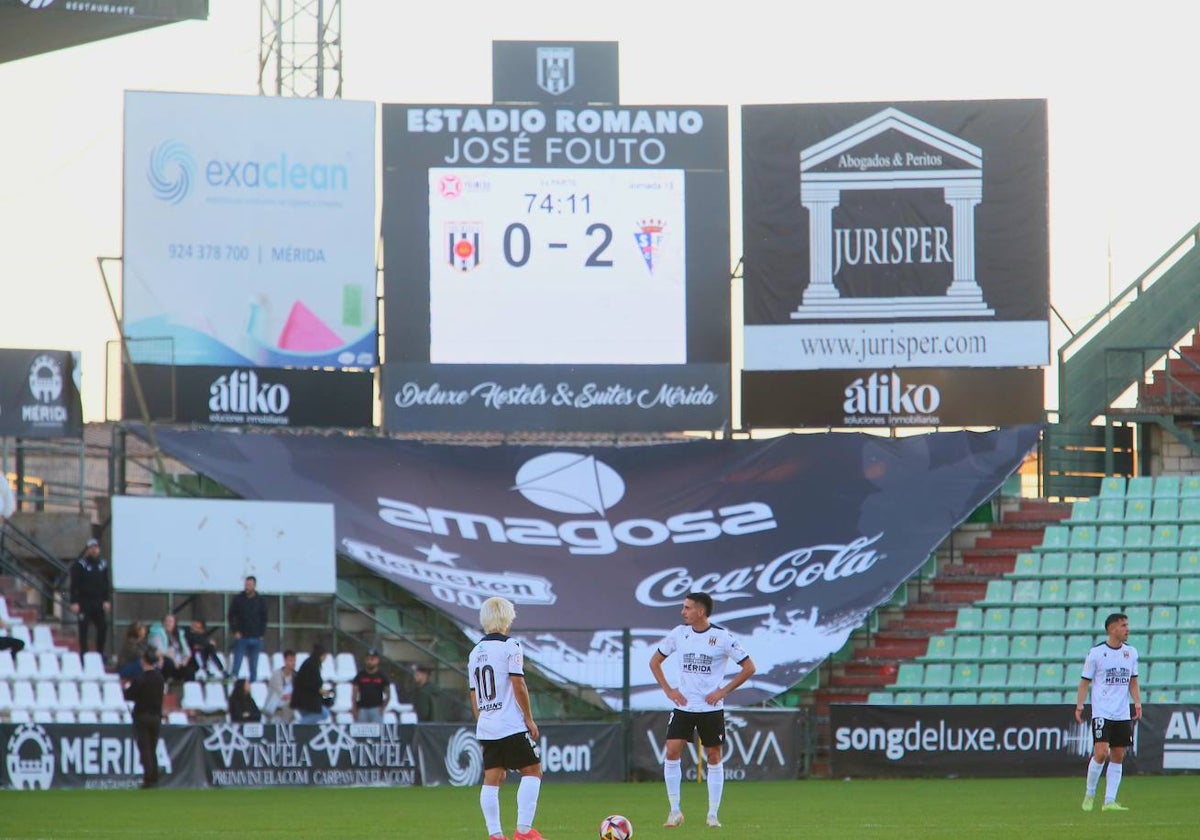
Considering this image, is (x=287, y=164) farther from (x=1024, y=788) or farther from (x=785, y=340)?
(x=1024, y=788)

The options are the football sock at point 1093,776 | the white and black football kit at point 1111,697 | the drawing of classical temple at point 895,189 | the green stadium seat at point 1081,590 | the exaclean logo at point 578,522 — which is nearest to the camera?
the football sock at point 1093,776

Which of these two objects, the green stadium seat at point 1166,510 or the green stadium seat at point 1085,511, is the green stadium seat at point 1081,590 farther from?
the green stadium seat at point 1166,510

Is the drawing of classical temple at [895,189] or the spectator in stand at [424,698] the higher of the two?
the drawing of classical temple at [895,189]

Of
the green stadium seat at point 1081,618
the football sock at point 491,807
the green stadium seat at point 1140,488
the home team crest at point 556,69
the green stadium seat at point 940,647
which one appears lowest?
the green stadium seat at point 940,647

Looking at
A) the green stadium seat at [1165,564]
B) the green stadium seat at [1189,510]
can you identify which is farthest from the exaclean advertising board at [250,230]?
the green stadium seat at [1189,510]

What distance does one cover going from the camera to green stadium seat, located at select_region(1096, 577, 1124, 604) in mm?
31781

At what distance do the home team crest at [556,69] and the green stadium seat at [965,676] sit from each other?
1112 cm

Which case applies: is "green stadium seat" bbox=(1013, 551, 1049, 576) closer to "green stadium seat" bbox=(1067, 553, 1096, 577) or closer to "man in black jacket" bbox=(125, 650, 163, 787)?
"green stadium seat" bbox=(1067, 553, 1096, 577)

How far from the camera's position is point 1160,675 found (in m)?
30.4

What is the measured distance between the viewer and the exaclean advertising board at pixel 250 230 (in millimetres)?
32938

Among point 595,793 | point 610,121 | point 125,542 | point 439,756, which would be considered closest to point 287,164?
point 610,121

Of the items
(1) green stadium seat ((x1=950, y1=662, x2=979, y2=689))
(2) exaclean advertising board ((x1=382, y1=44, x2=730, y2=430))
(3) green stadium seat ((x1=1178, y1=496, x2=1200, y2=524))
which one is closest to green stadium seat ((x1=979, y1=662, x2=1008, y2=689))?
(1) green stadium seat ((x1=950, y1=662, x2=979, y2=689))

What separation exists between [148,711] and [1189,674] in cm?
1481

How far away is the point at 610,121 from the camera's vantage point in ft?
112
